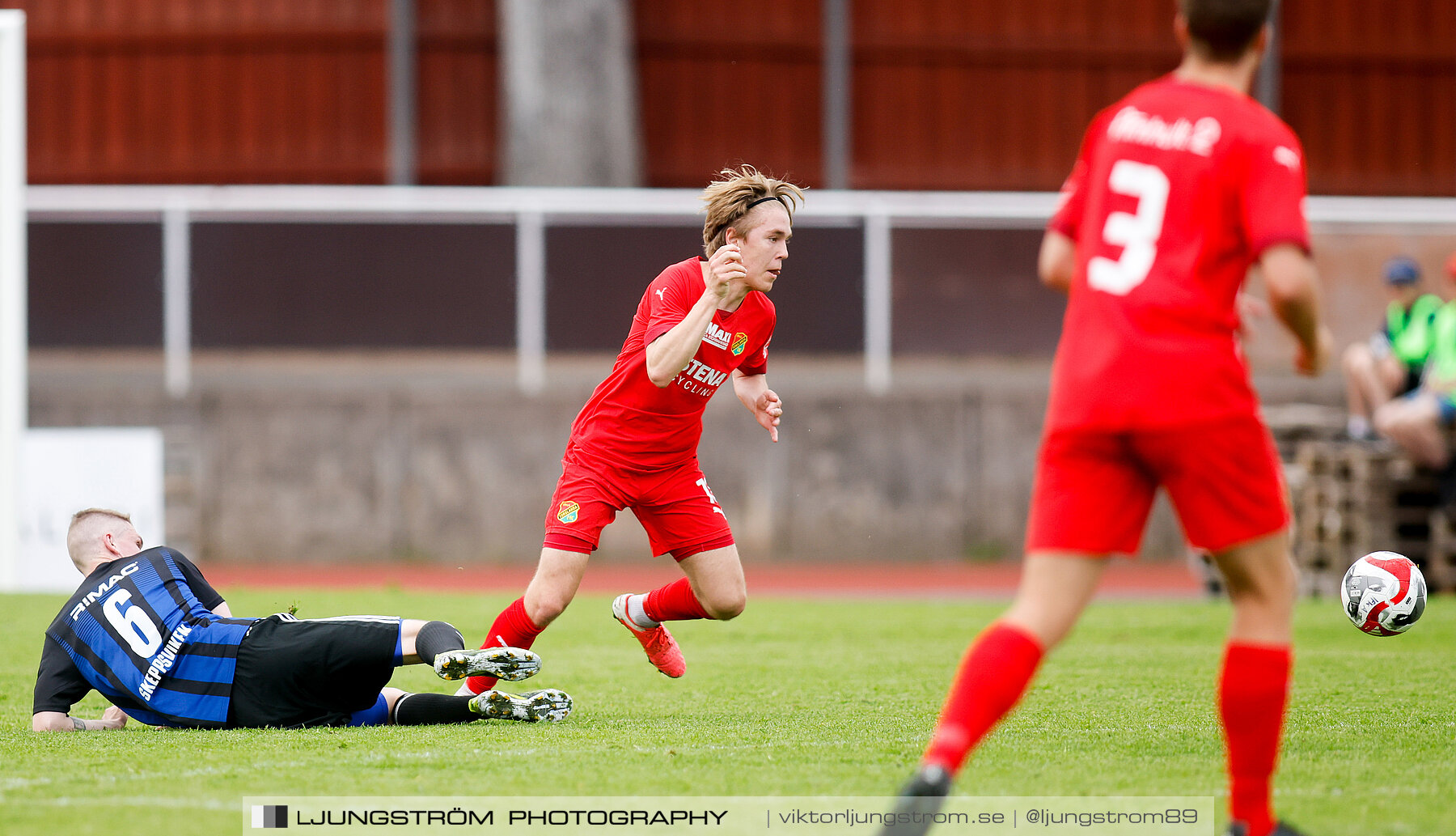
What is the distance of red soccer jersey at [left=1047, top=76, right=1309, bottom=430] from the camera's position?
3270 millimetres

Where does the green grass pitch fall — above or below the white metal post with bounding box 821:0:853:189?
below

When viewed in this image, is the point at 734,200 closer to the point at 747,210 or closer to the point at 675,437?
the point at 747,210

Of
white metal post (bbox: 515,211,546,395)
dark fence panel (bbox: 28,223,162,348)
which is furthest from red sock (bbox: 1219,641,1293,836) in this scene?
dark fence panel (bbox: 28,223,162,348)

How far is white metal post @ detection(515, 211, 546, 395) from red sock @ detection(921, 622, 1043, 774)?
431 inches

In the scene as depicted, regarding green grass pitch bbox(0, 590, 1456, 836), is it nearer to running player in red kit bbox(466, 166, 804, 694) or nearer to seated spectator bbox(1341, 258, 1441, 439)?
running player in red kit bbox(466, 166, 804, 694)

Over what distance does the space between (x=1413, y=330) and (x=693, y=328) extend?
864 cm

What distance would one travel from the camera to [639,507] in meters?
5.95

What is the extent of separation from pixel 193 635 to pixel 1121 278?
10.6ft

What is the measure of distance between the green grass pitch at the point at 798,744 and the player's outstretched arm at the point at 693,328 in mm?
1195

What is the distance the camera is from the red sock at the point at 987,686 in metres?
3.24

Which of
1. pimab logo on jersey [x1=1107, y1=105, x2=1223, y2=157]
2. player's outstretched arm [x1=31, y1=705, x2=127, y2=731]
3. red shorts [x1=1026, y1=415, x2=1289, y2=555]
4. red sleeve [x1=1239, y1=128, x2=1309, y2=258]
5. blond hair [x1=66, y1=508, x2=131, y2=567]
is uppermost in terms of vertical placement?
pimab logo on jersey [x1=1107, y1=105, x2=1223, y2=157]

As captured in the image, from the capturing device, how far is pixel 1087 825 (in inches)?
148

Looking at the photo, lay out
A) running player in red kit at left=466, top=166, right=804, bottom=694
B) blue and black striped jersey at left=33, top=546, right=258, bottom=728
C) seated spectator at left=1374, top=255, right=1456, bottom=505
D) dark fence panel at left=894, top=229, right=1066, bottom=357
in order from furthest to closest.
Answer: dark fence panel at left=894, top=229, right=1066, bottom=357
seated spectator at left=1374, top=255, right=1456, bottom=505
running player in red kit at left=466, top=166, right=804, bottom=694
blue and black striped jersey at left=33, top=546, right=258, bottom=728

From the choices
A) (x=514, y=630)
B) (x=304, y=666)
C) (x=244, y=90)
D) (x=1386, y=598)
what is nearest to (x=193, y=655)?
(x=304, y=666)
